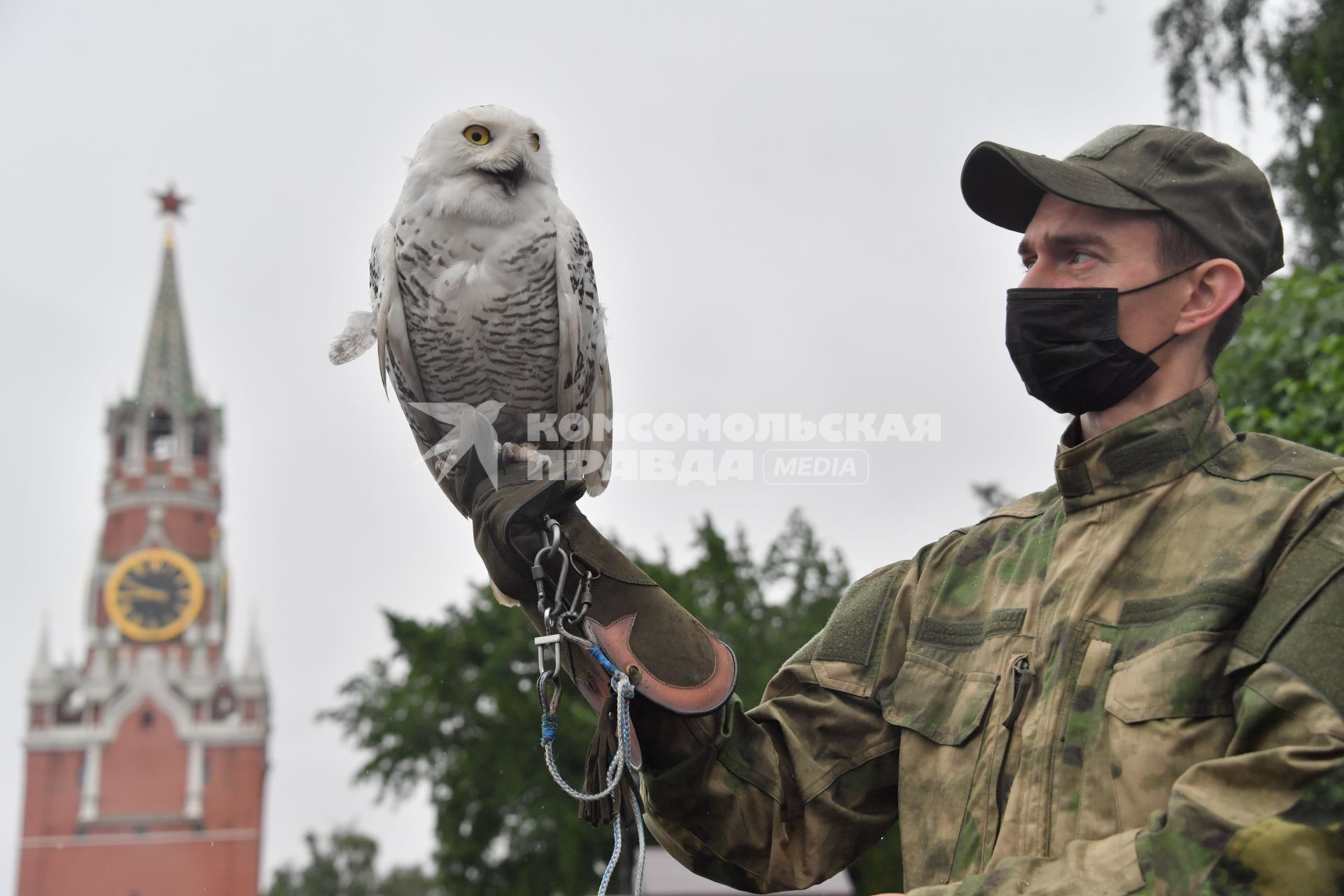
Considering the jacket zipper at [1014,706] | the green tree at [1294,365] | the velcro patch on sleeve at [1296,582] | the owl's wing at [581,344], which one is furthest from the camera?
the green tree at [1294,365]

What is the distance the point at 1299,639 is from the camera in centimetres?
177

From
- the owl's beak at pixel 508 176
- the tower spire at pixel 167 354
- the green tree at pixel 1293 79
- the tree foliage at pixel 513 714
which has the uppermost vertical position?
the tower spire at pixel 167 354

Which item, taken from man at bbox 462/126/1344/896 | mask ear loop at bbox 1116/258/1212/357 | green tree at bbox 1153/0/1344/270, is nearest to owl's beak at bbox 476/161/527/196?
man at bbox 462/126/1344/896

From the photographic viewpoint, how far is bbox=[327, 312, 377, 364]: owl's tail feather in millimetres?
3115

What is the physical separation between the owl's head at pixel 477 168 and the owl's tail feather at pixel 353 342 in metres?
0.32

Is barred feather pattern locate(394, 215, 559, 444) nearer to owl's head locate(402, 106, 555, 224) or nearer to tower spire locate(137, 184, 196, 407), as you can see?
owl's head locate(402, 106, 555, 224)

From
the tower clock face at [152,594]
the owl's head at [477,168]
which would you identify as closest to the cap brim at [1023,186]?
the owl's head at [477,168]

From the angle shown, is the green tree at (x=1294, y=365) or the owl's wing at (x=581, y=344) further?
the green tree at (x=1294, y=365)

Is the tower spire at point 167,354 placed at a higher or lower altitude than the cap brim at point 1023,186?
higher

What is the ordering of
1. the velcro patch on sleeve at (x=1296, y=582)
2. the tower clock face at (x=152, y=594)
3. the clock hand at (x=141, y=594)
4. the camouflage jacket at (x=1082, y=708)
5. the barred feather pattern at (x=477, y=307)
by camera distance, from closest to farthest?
the camouflage jacket at (x=1082, y=708) < the velcro patch on sleeve at (x=1296, y=582) < the barred feather pattern at (x=477, y=307) < the tower clock face at (x=152, y=594) < the clock hand at (x=141, y=594)

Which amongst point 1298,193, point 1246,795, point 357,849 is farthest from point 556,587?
point 357,849

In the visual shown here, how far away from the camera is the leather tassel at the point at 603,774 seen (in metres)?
2.20

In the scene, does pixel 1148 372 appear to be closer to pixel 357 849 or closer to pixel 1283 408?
pixel 1283 408

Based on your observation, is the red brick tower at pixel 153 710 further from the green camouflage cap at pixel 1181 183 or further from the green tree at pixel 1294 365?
the green camouflage cap at pixel 1181 183
